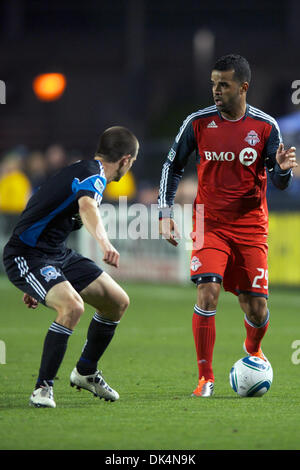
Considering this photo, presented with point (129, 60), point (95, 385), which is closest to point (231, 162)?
point (95, 385)

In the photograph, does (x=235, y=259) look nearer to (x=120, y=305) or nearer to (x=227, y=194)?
(x=227, y=194)

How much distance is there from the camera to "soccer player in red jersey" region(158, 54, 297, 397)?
7.38 metres

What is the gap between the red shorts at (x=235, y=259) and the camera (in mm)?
7477

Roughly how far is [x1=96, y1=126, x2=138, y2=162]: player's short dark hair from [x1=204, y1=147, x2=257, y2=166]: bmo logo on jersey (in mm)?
777

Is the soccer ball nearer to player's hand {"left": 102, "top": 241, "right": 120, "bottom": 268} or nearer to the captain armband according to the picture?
the captain armband

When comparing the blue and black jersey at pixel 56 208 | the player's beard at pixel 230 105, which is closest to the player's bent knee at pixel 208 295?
the blue and black jersey at pixel 56 208

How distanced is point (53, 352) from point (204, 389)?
1.24 meters

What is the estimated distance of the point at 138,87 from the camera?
2270cm

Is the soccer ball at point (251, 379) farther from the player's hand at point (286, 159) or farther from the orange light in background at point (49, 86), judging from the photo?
the orange light in background at point (49, 86)

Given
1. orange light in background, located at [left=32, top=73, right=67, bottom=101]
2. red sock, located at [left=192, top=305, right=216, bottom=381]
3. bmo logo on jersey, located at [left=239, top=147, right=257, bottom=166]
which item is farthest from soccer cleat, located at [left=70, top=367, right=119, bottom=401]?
orange light in background, located at [left=32, top=73, right=67, bottom=101]

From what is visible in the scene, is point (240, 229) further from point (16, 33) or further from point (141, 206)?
point (16, 33)

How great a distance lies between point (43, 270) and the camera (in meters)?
6.83

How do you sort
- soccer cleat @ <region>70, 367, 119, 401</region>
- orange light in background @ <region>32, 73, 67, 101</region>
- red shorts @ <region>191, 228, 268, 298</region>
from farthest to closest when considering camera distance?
orange light in background @ <region>32, 73, 67, 101</region> < red shorts @ <region>191, 228, 268, 298</region> < soccer cleat @ <region>70, 367, 119, 401</region>
